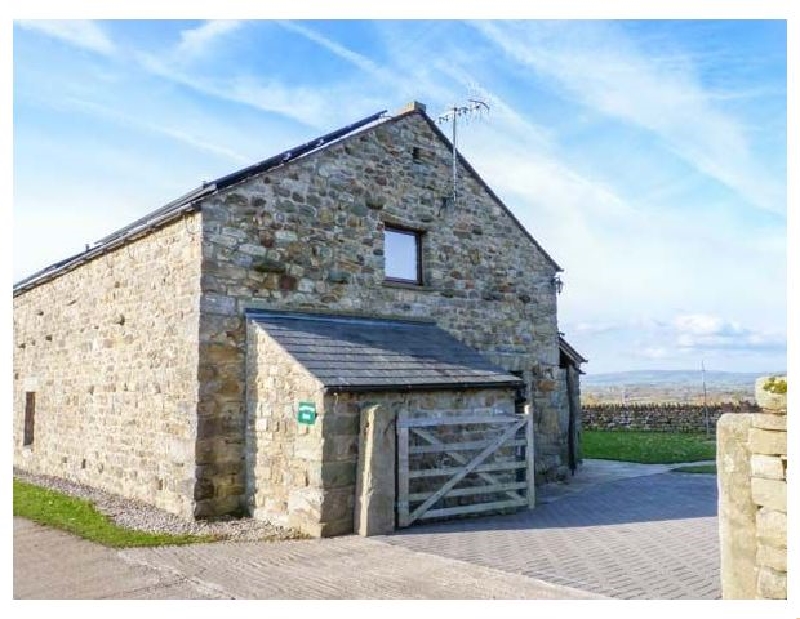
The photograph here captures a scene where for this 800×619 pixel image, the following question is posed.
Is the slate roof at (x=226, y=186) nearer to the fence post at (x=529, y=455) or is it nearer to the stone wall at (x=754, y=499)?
the fence post at (x=529, y=455)

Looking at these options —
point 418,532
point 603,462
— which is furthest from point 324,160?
point 603,462

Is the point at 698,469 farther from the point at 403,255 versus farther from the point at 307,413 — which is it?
the point at 307,413

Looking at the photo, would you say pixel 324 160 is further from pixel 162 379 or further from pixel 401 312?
pixel 162 379

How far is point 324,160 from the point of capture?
12016 millimetres

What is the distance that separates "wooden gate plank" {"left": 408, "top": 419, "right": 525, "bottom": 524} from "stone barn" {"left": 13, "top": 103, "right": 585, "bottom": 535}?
28 cm

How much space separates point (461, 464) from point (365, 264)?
13.1 ft

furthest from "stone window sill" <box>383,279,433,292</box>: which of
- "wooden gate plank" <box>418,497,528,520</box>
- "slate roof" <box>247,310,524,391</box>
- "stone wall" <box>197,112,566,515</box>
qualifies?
"wooden gate plank" <box>418,497,528,520</box>

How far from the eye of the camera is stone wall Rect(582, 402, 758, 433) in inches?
1050

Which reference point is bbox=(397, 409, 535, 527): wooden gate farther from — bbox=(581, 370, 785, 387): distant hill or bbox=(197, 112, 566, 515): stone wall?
bbox=(581, 370, 785, 387): distant hill

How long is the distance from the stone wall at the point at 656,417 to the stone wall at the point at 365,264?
13.2m

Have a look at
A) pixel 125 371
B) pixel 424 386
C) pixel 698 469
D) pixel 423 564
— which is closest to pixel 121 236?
pixel 125 371

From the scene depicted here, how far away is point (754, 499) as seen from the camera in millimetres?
5367

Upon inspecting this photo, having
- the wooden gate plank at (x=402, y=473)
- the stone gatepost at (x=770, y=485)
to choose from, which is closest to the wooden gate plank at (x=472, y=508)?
the wooden gate plank at (x=402, y=473)

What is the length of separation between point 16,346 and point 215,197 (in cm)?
1046
